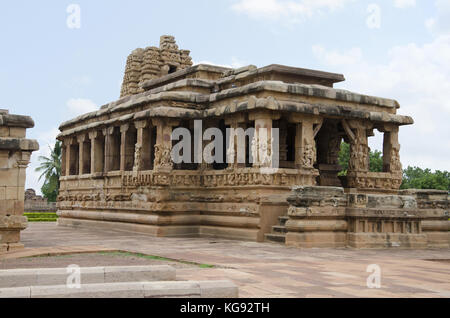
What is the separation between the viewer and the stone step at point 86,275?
6.75 meters

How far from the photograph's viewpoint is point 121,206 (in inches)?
768

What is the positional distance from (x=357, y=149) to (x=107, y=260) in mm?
9845

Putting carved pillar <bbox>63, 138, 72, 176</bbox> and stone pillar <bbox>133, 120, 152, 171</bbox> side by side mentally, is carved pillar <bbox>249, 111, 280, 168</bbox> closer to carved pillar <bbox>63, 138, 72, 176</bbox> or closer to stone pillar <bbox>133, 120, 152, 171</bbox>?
stone pillar <bbox>133, 120, 152, 171</bbox>

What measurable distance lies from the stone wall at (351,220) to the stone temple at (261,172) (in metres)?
0.03

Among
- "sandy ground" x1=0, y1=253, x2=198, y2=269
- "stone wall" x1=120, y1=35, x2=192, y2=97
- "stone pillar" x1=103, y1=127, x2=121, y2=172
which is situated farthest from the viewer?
"stone wall" x1=120, y1=35, x2=192, y2=97

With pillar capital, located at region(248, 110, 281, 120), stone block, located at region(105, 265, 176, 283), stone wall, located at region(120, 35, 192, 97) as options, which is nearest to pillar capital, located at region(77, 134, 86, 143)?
stone wall, located at region(120, 35, 192, 97)

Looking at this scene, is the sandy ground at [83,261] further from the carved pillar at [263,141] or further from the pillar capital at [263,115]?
the pillar capital at [263,115]

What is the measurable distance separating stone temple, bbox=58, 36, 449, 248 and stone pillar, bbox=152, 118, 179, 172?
0.03 m

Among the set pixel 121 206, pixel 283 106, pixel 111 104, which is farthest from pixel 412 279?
pixel 111 104

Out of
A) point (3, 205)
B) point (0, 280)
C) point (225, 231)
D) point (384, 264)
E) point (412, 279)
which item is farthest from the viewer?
point (225, 231)

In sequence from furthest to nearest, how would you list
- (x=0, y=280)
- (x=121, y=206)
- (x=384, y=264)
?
(x=121, y=206) → (x=384, y=264) → (x=0, y=280)

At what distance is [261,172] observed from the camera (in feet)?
51.1

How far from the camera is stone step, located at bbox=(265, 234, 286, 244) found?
14609 millimetres
